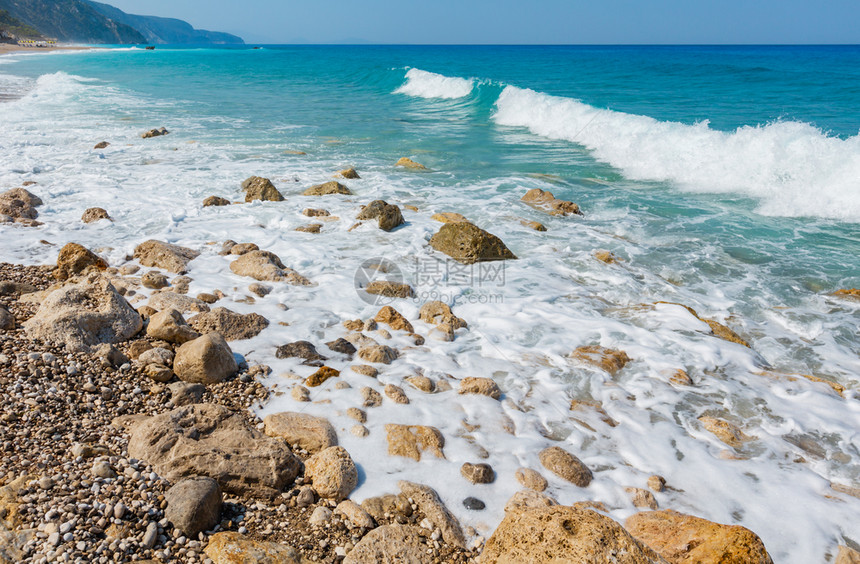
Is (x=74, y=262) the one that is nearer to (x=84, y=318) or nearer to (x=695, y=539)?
(x=84, y=318)

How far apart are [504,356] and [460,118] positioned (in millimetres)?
19040

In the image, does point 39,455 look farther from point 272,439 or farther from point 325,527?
point 325,527

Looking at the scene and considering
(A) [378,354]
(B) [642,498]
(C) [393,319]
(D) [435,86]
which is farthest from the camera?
(D) [435,86]

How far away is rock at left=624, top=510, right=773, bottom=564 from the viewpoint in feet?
7.80

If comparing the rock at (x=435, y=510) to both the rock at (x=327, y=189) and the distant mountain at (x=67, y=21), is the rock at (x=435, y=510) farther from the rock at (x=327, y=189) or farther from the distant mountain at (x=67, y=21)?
the distant mountain at (x=67, y=21)

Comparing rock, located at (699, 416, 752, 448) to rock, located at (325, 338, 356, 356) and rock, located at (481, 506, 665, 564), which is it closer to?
rock, located at (481, 506, 665, 564)

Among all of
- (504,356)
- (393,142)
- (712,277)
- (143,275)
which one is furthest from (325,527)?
(393,142)

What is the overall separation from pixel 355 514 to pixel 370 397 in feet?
3.83

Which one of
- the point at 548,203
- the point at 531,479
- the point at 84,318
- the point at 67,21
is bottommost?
the point at 531,479

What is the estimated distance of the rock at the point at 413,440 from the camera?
3.44m

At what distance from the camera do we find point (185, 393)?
12.1 feet

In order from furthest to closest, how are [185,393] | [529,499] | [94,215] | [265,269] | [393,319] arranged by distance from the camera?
[94,215], [265,269], [393,319], [185,393], [529,499]

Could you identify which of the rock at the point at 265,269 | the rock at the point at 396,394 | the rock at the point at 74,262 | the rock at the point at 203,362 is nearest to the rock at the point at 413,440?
the rock at the point at 396,394

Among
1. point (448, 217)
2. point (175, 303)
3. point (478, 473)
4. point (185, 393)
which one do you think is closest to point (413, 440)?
point (478, 473)
